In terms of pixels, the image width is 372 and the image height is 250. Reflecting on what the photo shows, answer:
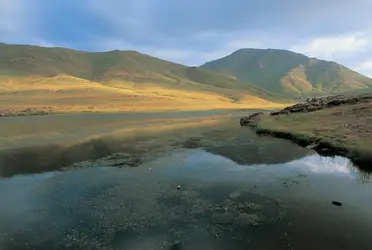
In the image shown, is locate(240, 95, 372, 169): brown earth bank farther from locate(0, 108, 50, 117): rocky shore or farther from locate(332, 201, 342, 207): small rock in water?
locate(0, 108, 50, 117): rocky shore

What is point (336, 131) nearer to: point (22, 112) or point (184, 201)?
point (184, 201)

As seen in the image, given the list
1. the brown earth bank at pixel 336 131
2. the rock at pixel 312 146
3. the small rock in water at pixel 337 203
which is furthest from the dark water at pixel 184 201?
the rock at pixel 312 146

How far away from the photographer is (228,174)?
1068 inches

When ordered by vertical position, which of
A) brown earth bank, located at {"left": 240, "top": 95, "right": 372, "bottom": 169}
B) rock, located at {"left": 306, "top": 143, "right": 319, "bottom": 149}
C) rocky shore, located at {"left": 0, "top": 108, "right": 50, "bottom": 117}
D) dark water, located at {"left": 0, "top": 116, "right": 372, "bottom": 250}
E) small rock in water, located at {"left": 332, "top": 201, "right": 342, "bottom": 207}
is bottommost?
rocky shore, located at {"left": 0, "top": 108, "right": 50, "bottom": 117}

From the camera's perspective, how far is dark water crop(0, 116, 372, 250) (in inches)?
601

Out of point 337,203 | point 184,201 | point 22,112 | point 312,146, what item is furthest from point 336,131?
point 22,112

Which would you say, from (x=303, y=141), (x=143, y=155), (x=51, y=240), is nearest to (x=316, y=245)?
(x=51, y=240)

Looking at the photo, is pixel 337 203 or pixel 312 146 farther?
pixel 312 146

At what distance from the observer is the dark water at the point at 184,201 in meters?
15.3

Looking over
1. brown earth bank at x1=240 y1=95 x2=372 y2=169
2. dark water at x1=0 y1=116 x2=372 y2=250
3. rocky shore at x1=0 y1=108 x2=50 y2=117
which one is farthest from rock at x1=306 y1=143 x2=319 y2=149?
rocky shore at x1=0 y1=108 x2=50 y2=117

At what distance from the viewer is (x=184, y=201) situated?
796 inches

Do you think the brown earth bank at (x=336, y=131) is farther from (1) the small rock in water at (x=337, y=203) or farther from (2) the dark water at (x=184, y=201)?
(1) the small rock in water at (x=337, y=203)

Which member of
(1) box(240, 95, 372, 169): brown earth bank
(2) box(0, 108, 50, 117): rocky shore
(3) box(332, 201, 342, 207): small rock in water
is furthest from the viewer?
(2) box(0, 108, 50, 117): rocky shore

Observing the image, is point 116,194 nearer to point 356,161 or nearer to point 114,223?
point 114,223
